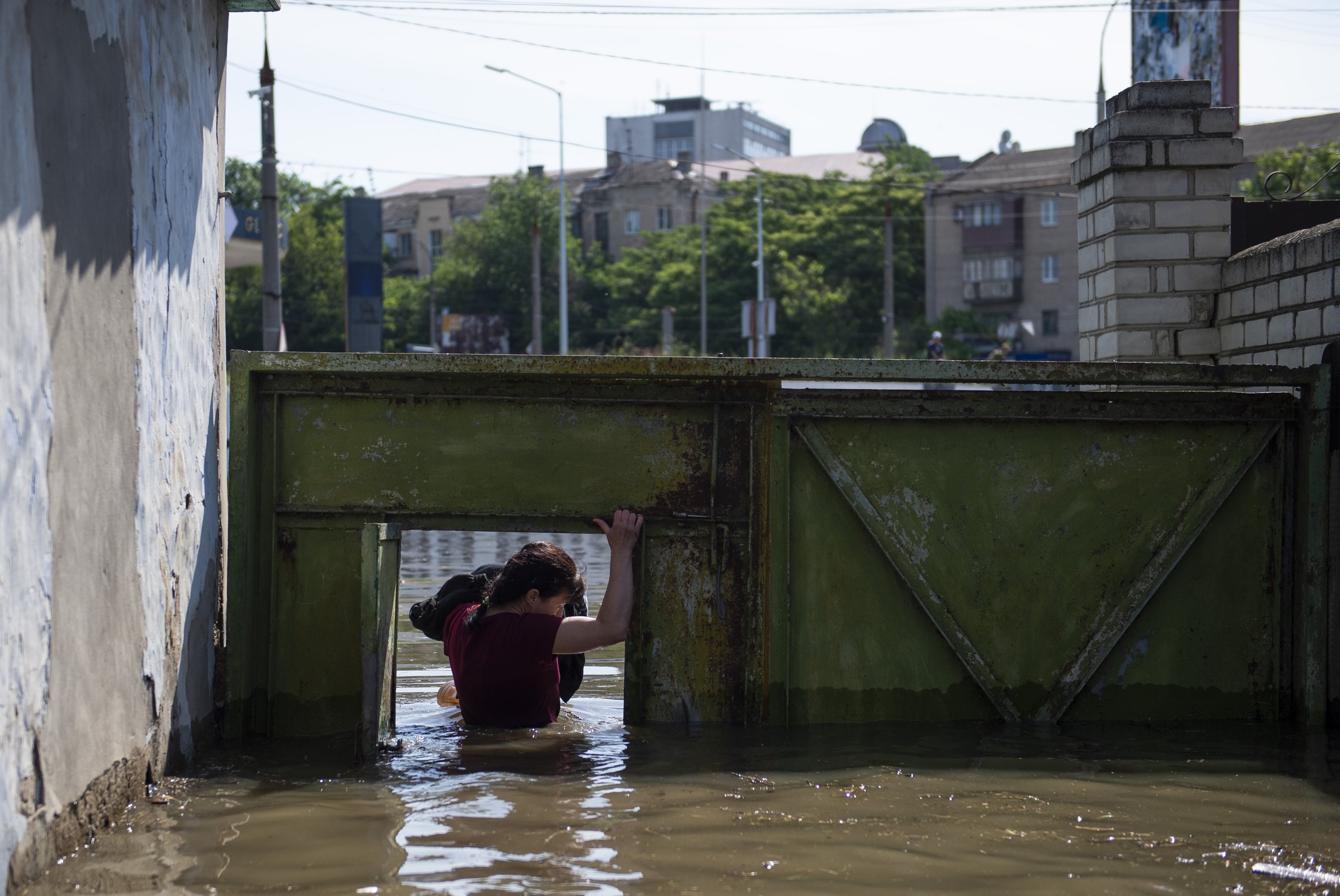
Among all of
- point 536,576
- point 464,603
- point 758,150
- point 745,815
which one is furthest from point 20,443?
point 758,150

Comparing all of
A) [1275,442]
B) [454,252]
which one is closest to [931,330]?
[454,252]

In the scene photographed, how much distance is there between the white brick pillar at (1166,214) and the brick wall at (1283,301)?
24cm

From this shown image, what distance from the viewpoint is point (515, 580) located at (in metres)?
5.24

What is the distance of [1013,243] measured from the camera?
5734 centimetres

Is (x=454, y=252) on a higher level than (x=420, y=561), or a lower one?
higher

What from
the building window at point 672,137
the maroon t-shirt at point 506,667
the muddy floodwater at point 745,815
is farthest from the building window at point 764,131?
the muddy floodwater at point 745,815

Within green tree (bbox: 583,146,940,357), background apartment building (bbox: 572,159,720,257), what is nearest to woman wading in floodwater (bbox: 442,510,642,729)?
green tree (bbox: 583,146,940,357)

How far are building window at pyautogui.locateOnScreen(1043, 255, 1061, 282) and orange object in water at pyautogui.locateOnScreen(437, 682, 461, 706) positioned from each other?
54231 mm

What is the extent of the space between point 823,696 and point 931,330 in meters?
52.5

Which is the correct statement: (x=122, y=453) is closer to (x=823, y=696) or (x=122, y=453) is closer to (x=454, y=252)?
(x=823, y=696)

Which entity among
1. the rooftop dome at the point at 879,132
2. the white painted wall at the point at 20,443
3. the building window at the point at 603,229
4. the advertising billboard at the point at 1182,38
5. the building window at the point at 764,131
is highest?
the building window at the point at 764,131

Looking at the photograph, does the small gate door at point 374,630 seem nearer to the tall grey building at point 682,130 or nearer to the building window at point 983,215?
the building window at point 983,215

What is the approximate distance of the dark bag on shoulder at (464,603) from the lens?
230 inches

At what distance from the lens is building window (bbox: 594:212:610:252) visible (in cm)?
7200
